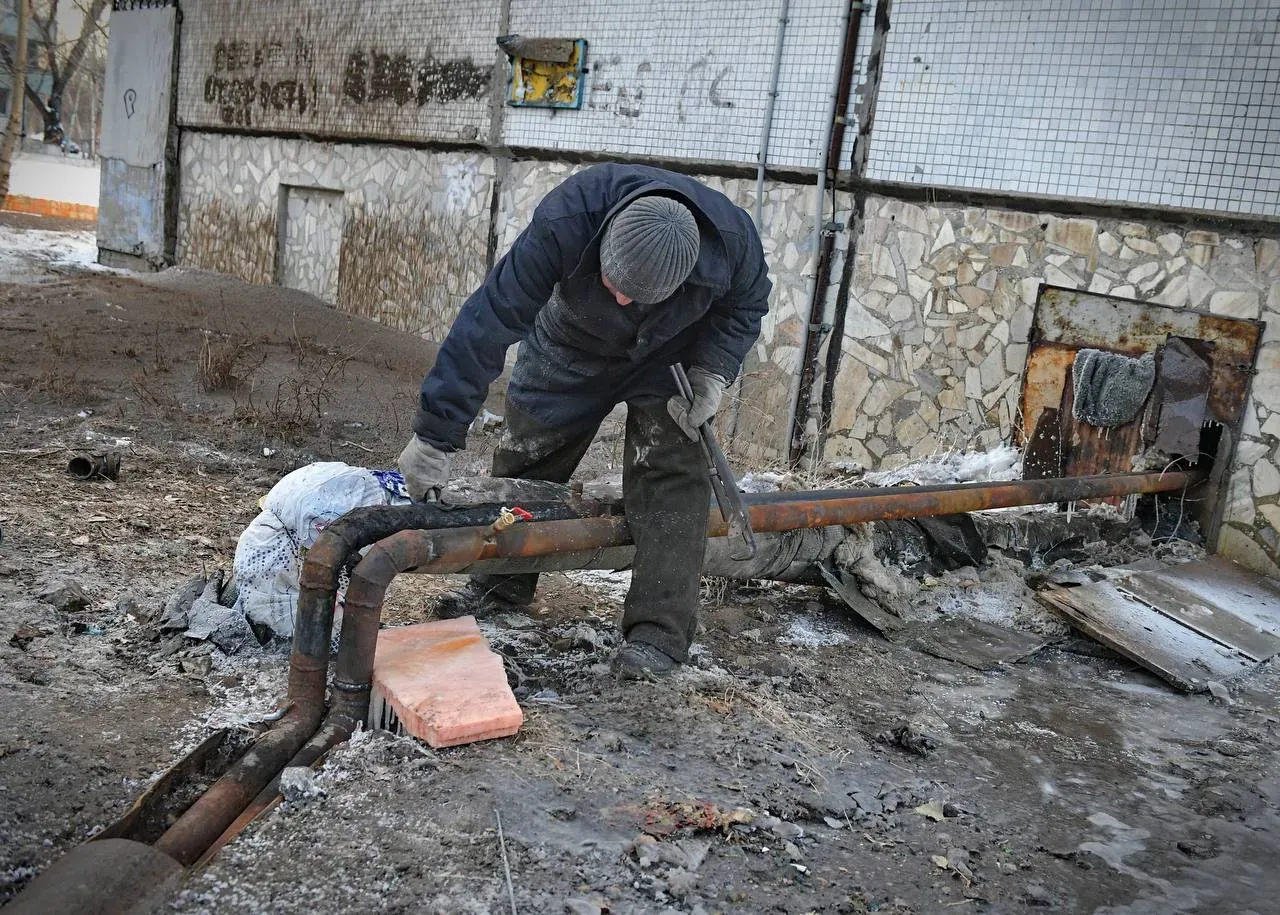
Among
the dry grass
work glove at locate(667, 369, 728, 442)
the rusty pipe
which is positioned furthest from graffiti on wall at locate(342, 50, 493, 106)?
work glove at locate(667, 369, 728, 442)

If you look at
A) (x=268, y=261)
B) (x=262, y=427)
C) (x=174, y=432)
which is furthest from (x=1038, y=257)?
(x=268, y=261)

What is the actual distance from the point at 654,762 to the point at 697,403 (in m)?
1.11

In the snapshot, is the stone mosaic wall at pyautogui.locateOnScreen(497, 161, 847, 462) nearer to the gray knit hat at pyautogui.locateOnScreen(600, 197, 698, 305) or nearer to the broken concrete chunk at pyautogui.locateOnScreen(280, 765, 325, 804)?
the gray knit hat at pyautogui.locateOnScreen(600, 197, 698, 305)

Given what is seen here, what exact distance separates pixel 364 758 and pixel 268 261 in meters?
9.06

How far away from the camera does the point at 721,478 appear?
3299 mm

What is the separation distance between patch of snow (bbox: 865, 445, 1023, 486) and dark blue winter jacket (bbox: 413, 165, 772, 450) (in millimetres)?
2735

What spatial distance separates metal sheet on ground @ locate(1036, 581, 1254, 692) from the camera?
155 inches

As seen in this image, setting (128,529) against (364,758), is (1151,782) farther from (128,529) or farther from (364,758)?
(128,529)

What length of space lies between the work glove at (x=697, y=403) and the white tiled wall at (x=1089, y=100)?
3285 mm

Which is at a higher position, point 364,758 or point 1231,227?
point 1231,227

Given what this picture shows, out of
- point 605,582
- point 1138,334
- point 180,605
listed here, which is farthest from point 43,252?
point 1138,334

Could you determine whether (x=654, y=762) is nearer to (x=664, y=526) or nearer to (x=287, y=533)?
(x=664, y=526)

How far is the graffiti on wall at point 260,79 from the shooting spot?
9.96 m

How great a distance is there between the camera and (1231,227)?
5.03 m
